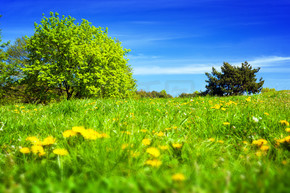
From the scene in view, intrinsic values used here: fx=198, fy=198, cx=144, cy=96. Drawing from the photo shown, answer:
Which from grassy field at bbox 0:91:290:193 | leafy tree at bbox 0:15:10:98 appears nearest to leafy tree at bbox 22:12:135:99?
leafy tree at bbox 0:15:10:98

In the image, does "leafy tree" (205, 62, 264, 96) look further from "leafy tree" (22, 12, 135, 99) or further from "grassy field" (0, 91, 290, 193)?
"grassy field" (0, 91, 290, 193)

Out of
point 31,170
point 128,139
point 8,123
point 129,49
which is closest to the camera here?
point 31,170

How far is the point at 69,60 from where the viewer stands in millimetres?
22469

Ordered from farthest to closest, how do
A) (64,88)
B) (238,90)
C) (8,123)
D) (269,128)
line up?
(238,90), (64,88), (8,123), (269,128)

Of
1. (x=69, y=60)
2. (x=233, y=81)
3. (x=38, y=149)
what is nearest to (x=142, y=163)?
(x=38, y=149)

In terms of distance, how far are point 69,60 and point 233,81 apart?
42.1 m

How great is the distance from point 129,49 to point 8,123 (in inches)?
950

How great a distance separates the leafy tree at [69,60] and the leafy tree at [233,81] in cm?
3496

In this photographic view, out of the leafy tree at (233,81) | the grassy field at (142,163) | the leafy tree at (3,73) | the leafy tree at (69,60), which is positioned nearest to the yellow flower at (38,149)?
the grassy field at (142,163)

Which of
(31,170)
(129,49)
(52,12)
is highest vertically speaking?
(52,12)

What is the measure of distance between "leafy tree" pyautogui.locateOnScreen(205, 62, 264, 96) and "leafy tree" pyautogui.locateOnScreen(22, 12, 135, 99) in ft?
115

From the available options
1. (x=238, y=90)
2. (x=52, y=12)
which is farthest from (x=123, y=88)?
(x=238, y=90)

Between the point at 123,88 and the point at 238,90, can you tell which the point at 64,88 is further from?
the point at 238,90

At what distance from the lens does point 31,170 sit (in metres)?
1.99
